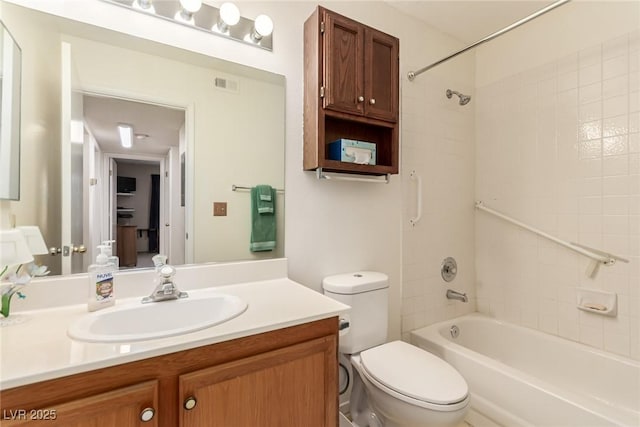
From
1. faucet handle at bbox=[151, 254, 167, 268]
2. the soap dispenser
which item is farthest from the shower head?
the soap dispenser

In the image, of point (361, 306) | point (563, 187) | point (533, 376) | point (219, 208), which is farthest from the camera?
point (563, 187)

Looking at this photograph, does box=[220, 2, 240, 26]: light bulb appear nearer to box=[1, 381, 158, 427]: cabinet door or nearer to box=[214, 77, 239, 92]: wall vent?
box=[214, 77, 239, 92]: wall vent

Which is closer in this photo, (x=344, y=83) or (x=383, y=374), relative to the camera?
(x=383, y=374)

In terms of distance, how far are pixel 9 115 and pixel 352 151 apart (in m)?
1.31

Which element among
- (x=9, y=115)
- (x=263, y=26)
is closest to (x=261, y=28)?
(x=263, y=26)

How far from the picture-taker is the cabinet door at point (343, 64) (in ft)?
4.83

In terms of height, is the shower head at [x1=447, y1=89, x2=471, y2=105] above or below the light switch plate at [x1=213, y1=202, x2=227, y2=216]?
above

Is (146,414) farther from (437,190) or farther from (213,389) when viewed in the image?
(437,190)

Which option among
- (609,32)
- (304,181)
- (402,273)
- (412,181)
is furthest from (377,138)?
(609,32)

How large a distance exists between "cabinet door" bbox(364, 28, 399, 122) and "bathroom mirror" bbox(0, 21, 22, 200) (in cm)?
137

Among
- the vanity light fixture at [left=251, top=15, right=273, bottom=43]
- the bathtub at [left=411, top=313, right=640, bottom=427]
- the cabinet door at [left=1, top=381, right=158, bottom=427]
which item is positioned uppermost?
the vanity light fixture at [left=251, top=15, right=273, bottom=43]

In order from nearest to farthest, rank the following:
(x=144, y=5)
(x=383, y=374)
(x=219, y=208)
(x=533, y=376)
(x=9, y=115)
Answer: (x=9, y=115) < (x=144, y=5) < (x=383, y=374) < (x=219, y=208) < (x=533, y=376)

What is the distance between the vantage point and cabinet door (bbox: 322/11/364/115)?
147 cm

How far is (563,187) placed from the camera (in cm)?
196
